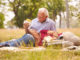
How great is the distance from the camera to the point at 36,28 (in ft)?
22.3

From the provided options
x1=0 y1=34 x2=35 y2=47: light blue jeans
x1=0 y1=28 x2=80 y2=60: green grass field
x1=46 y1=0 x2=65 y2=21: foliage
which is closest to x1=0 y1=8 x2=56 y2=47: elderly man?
x1=0 y1=34 x2=35 y2=47: light blue jeans

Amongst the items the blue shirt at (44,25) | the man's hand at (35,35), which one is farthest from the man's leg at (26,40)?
the blue shirt at (44,25)

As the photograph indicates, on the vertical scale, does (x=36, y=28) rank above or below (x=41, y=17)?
below

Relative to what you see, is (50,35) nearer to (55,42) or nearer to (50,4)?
(55,42)

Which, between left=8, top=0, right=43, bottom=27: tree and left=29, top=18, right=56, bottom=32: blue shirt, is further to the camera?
left=8, top=0, right=43, bottom=27: tree

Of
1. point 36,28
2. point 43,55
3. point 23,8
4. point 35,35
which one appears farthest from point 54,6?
point 43,55

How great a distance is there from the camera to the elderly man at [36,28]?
6.38 meters

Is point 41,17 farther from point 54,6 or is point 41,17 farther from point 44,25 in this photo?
point 54,6

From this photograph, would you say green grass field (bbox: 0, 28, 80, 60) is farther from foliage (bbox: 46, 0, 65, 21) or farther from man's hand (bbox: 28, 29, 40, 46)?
foliage (bbox: 46, 0, 65, 21)

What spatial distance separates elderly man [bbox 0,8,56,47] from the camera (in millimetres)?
6379

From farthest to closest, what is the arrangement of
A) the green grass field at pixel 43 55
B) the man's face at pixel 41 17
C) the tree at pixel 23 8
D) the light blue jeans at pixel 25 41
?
the tree at pixel 23 8, the man's face at pixel 41 17, the light blue jeans at pixel 25 41, the green grass field at pixel 43 55

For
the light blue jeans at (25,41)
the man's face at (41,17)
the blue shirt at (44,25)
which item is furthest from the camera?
the blue shirt at (44,25)

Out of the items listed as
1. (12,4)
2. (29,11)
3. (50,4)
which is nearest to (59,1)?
(50,4)

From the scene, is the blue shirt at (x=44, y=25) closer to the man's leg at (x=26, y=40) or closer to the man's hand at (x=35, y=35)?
the man's hand at (x=35, y=35)
